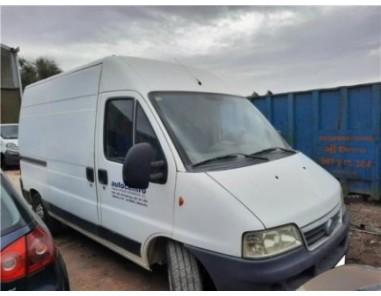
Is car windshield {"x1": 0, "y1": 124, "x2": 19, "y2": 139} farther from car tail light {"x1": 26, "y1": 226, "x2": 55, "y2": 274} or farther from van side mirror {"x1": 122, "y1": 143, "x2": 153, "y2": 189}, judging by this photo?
car tail light {"x1": 26, "y1": 226, "x2": 55, "y2": 274}

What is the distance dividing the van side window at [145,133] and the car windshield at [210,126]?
144 mm

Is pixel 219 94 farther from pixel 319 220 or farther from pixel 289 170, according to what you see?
pixel 319 220

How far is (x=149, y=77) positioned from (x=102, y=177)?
1114 millimetres

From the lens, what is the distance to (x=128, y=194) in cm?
296

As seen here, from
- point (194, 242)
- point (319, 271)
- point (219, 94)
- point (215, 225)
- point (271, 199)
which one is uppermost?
point (219, 94)

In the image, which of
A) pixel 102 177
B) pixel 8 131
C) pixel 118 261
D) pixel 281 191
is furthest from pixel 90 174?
pixel 8 131

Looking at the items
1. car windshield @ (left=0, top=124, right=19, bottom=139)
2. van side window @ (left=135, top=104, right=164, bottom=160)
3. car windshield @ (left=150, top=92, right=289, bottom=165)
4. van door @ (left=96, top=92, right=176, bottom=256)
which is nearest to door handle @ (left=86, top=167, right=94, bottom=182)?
van door @ (left=96, top=92, right=176, bottom=256)

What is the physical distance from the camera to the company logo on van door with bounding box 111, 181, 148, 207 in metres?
2.79

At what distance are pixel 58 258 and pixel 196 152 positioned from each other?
1.26 meters

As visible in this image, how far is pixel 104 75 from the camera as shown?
3299 millimetres

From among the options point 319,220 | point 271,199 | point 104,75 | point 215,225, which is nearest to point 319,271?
point 319,220

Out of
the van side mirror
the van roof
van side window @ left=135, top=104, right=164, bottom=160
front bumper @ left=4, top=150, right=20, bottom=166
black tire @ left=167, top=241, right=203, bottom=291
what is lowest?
front bumper @ left=4, top=150, right=20, bottom=166

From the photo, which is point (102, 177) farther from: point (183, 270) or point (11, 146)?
point (11, 146)

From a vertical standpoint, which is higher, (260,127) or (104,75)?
(104,75)
